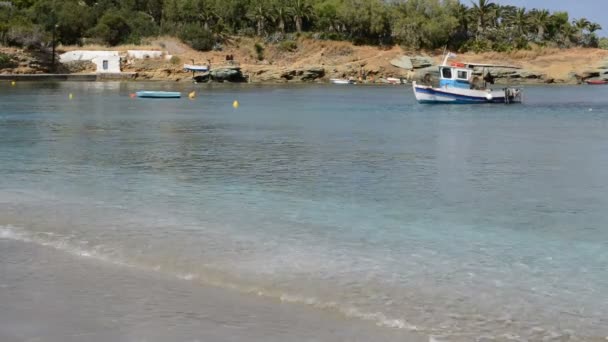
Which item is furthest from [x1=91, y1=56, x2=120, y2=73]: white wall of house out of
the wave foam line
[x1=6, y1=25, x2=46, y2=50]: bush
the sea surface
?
the wave foam line

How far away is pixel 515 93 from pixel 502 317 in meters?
51.3

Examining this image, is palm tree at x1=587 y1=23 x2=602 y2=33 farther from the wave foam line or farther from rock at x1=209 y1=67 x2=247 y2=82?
Result: the wave foam line

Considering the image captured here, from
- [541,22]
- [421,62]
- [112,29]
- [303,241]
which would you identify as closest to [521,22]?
[541,22]

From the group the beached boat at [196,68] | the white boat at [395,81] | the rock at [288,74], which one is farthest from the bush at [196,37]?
the white boat at [395,81]

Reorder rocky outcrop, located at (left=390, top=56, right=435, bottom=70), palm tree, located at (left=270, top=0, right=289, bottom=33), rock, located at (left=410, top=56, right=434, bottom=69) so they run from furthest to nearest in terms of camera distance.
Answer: palm tree, located at (left=270, top=0, right=289, bottom=33), rocky outcrop, located at (left=390, top=56, right=435, bottom=70), rock, located at (left=410, top=56, right=434, bottom=69)

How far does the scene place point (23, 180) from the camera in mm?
17234

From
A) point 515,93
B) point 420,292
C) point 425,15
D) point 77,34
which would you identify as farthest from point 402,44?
point 420,292

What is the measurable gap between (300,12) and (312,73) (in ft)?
58.5

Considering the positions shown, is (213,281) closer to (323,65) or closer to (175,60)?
(175,60)

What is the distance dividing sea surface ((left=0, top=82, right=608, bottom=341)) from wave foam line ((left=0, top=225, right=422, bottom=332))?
3 centimetres

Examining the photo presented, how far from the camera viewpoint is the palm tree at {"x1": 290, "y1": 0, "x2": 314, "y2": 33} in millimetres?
119000

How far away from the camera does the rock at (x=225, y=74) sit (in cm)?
9825

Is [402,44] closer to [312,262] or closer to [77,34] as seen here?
[77,34]

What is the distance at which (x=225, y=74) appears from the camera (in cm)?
9819
